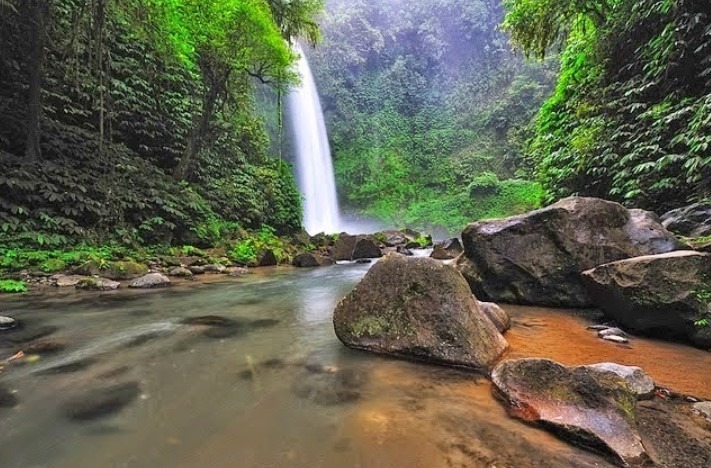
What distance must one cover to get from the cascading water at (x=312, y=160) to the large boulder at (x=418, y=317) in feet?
71.9

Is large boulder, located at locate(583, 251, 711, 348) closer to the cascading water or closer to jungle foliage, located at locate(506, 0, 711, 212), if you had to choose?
jungle foliage, located at locate(506, 0, 711, 212)

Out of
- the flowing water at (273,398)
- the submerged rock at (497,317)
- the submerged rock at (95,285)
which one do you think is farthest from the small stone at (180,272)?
the submerged rock at (497,317)

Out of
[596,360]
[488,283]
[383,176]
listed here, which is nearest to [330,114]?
[383,176]

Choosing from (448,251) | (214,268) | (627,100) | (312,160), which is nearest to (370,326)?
(214,268)

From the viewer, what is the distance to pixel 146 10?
1010 centimetres

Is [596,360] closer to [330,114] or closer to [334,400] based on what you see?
[334,400]

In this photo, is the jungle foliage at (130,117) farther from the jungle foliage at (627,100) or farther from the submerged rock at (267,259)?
the jungle foliage at (627,100)

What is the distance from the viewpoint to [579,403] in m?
1.96

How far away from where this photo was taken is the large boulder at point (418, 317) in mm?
2961

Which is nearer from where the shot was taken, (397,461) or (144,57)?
(397,461)

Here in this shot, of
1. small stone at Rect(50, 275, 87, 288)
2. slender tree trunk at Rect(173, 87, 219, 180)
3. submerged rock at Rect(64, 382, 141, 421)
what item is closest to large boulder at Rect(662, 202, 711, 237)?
submerged rock at Rect(64, 382, 141, 421)

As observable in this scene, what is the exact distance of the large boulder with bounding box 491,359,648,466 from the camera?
1762mm

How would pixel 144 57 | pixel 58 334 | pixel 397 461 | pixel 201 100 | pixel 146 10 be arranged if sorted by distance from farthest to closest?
pixel 201 100
pixel 144 57
pixel 146 10
pixel 58 334
pixel 397 461

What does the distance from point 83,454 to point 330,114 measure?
34.5m
